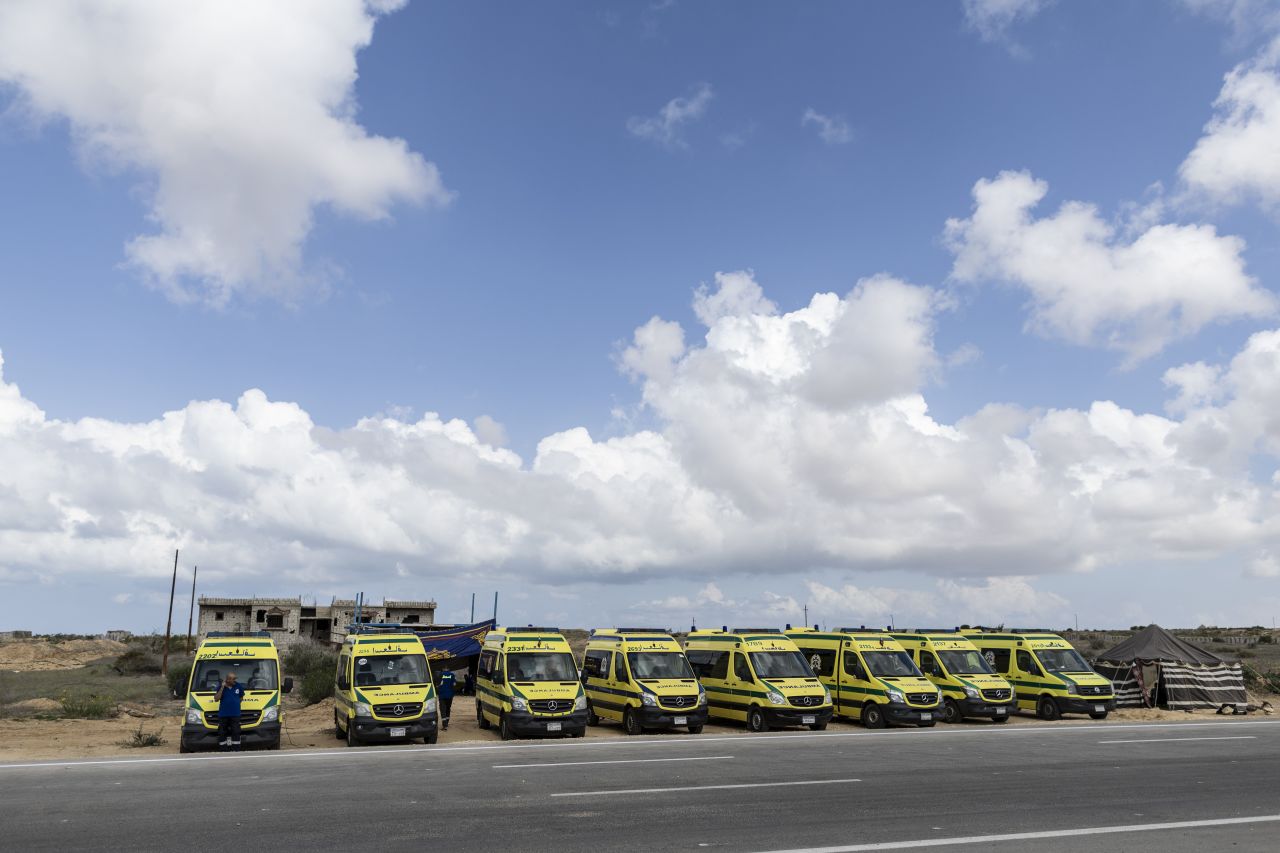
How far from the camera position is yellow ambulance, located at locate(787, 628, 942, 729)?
24703 mm

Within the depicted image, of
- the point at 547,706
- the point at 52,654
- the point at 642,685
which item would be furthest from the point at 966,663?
the point at 52,654

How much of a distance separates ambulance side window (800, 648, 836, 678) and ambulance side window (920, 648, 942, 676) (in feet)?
10.9

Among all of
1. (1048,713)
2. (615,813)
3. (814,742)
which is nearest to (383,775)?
(615,813)

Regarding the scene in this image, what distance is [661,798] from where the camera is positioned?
44.1ft

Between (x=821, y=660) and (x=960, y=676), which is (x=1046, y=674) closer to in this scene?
(x=960, y=676)

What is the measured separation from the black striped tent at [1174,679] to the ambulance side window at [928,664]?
9490 millimetres

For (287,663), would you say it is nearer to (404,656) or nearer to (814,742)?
(404,656)

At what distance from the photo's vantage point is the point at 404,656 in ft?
72.3

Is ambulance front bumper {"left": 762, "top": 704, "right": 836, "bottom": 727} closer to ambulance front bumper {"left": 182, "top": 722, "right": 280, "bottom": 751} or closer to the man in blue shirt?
the man in blue shirt

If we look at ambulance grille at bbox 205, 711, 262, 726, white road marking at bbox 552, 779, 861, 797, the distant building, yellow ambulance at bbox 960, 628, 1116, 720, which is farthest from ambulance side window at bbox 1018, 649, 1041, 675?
the distant building

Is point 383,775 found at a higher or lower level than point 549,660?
lower

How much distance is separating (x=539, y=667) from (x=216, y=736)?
22.9 ft

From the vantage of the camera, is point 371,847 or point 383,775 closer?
point 371,847

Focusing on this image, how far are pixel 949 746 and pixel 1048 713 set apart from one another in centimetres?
952
